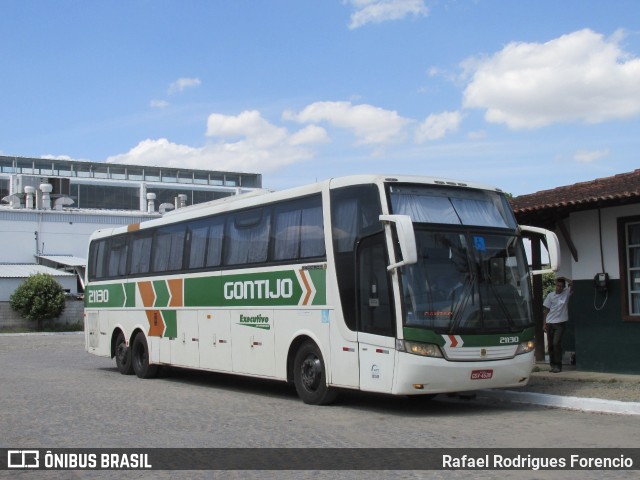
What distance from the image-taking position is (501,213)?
1278cm

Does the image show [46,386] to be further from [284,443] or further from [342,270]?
[284,443]

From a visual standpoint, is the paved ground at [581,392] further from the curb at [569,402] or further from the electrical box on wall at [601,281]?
the electrical box on wall at [601,281]

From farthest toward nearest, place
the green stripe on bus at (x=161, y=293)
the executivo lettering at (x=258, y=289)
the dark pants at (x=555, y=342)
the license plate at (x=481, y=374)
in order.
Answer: the green stripe on bus at (x=161, y=293), the dark pants at (x=555, y=342), the executivo lettering at (x=258, y=289), the license plate at (x=481, y=374)

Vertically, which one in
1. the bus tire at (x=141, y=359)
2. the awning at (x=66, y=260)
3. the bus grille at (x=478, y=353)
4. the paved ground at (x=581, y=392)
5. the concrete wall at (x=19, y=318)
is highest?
the awning at (x=66, y=260)

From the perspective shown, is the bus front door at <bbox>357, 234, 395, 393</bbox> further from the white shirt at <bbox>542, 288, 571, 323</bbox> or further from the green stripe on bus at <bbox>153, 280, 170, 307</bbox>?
Result: the green stripe on bus at <bbox>153, 280, 170, 307</bbox>

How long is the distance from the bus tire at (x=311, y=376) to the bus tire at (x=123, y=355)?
23.2 feet

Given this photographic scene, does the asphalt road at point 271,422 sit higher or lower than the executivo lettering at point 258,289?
lower

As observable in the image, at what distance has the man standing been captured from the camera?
1564 cm

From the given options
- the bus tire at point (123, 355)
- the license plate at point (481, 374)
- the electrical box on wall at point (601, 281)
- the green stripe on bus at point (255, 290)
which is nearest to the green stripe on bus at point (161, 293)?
the green stripe on bus at point (255, 290)

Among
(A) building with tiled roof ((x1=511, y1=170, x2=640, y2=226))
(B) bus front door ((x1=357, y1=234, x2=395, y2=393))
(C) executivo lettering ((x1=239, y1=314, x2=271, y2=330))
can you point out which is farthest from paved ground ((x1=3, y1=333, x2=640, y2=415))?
(C) executivo lettering ((x1=239, y1=314, x2=271, y2=330))

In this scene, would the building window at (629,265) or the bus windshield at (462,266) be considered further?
the building window at (629,265)

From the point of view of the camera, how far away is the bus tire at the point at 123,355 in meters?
19.5

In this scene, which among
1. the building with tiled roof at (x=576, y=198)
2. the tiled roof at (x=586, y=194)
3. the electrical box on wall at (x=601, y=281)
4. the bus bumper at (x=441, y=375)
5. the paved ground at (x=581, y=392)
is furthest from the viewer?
the electrical box on wall at (x=601, y=281)

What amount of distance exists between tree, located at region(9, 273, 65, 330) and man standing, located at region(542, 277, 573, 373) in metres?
32.8
